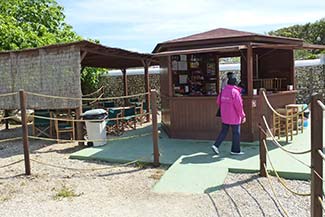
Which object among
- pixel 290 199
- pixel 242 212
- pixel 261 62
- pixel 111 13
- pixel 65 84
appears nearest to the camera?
pixel 242 212

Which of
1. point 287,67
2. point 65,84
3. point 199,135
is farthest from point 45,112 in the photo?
point 287,67

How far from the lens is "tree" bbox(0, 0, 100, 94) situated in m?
14.2

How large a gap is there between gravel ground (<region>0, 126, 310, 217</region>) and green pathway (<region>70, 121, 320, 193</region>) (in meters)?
0.21

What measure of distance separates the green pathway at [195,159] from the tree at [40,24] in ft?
26.3

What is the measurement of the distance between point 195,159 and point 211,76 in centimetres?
472

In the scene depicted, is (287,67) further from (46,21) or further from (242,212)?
(46,21)

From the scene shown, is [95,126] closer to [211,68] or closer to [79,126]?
[79,126]

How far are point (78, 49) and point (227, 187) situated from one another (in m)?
5.01

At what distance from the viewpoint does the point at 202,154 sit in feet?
22.5

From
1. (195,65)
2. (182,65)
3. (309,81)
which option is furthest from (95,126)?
(309,81)

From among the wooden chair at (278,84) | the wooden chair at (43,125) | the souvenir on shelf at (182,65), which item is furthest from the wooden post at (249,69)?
the wooden chair at (43,125)

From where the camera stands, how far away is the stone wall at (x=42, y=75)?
8.44m

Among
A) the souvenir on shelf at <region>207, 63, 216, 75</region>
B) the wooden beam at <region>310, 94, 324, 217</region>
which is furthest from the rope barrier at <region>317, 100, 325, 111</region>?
the souvenir on shelf at <region>207, 63, 216, 75</region>

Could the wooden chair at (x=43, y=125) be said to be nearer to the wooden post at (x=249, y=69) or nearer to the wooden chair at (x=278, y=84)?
the wooden post at (x=249, y=69)
